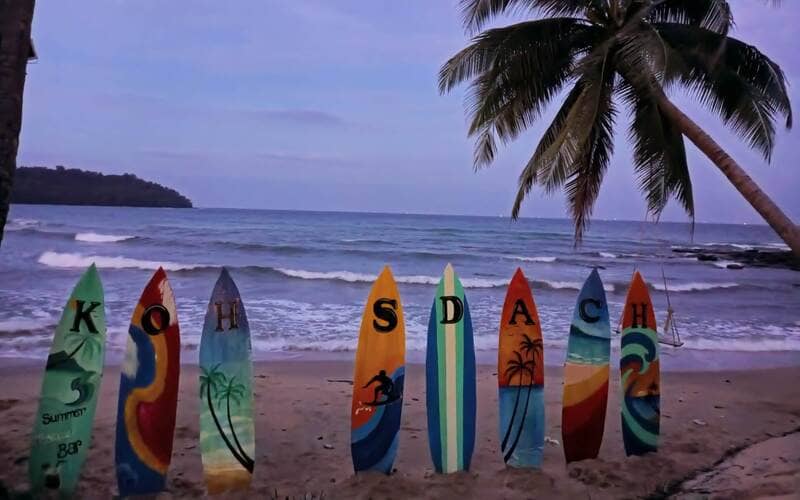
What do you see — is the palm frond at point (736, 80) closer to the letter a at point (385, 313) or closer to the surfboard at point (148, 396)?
the letter a at point (385, 313)

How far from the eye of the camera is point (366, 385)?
360 centimetres

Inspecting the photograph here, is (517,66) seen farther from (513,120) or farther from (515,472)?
(515,472)

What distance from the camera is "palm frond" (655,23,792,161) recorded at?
5.98m

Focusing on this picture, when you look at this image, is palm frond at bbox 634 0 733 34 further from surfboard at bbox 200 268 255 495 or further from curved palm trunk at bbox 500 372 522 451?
surfboard at bbox 200 268 255 495

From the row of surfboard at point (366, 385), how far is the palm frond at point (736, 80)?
121 inches

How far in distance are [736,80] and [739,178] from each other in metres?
1.87

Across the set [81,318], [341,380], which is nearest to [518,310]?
[81,318]

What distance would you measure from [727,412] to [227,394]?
439 centimetres

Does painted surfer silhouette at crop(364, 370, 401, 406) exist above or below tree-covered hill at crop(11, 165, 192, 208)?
below

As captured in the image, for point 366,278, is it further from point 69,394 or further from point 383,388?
point 69,394

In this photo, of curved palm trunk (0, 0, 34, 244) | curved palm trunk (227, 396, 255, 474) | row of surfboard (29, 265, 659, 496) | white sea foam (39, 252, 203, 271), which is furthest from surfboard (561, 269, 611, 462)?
white sea foam (39, 252, 203, 271)

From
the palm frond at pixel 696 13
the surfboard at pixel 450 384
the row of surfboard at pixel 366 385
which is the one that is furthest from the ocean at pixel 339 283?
the surfboard at pixel 450 384

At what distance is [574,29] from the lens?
6.86m

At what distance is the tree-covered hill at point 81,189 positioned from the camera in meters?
51.0
